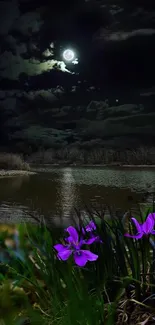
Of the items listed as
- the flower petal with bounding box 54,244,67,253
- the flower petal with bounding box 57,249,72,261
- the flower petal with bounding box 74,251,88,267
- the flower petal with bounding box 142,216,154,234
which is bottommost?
the flower petal with bounding box 74,251,88,267

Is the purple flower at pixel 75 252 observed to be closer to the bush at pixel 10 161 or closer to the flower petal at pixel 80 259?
the flower petal at pixel 80 259

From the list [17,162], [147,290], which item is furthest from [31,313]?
[17,162]

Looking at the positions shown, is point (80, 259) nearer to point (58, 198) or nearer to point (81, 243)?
point (81, 243)

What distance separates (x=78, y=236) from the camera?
1493 mm

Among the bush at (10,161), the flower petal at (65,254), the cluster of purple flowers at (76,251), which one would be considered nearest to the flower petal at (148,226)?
the cluster of purple flowers at (76,251)

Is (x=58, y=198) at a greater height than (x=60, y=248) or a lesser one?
lesser

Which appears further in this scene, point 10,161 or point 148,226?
point 10,161

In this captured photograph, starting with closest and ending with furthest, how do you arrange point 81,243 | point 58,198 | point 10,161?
point 81,243, point 58,198, point 10,161

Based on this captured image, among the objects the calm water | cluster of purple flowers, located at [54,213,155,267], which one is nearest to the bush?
the calm water

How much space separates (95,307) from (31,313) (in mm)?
288

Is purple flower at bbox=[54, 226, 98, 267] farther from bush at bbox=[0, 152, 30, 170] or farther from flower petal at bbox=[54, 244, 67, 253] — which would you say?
bush at bbox=[0, 152, 30, 170]

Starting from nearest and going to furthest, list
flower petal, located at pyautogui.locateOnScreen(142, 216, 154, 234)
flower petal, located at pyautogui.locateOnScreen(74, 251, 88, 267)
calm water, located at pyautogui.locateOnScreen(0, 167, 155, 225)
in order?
flower petal, located at pyautogui.locateOnScreen(74, 251, 88, 267)
flower petal, located at pyautogui.locateOnScreen(142, 216, 154, 234)
calm water, located at pyautogui.locateOnScreen(0, 167, 155, 225)

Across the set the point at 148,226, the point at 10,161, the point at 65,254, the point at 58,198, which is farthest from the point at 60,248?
the point at 10,161

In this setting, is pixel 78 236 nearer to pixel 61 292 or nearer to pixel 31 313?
pixel 61 292
